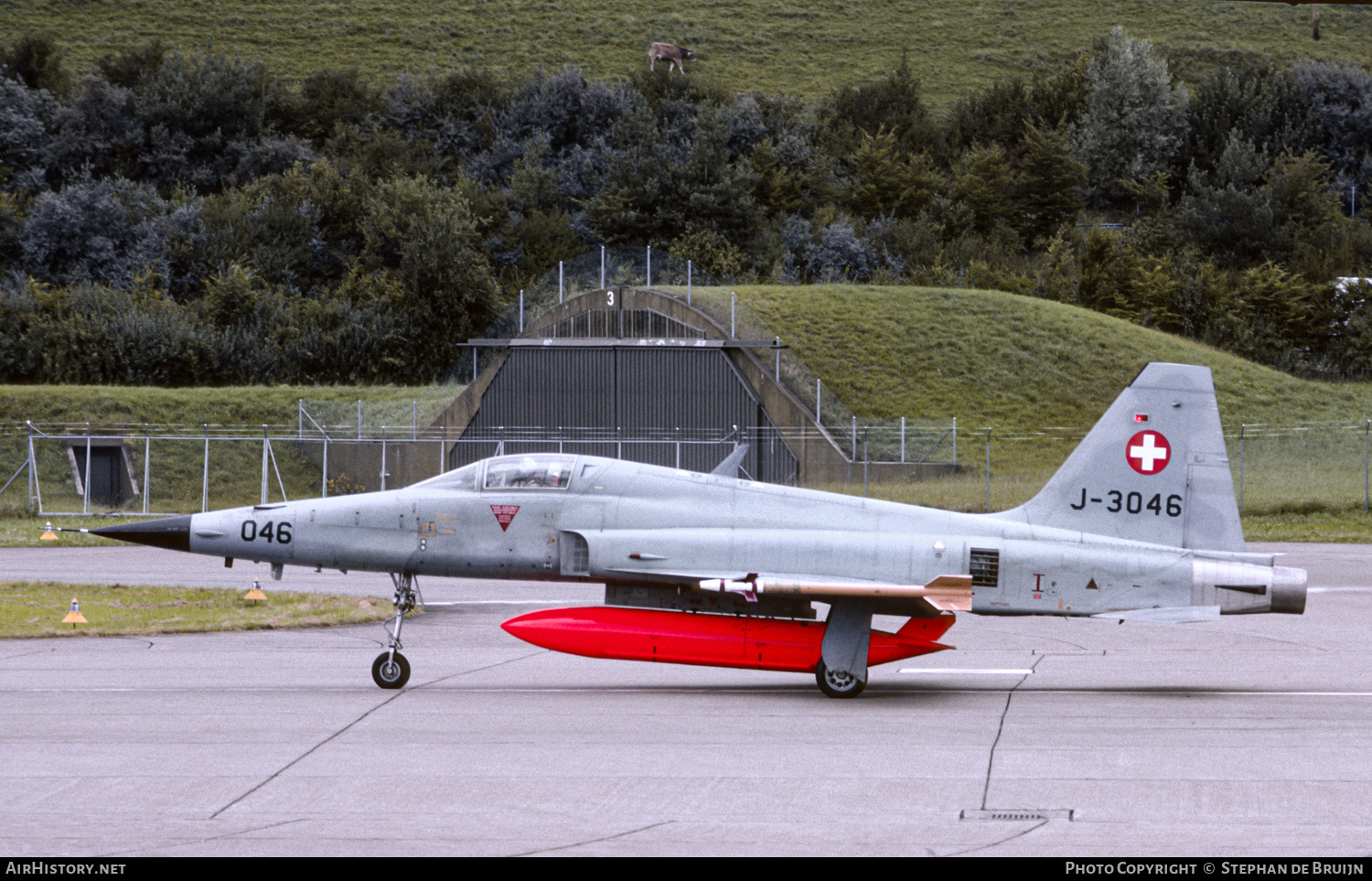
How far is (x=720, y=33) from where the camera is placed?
11144 centimetres

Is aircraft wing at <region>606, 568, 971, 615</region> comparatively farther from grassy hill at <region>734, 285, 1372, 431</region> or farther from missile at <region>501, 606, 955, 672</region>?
grassy hill at <region>734, 285, 1372, 431</region>

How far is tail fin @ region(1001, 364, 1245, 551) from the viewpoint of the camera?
550 inches

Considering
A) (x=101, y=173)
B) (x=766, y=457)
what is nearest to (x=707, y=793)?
(x=766, y=457)

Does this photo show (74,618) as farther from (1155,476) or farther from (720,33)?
(720,33)

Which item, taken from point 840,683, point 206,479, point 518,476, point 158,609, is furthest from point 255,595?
point 206,479

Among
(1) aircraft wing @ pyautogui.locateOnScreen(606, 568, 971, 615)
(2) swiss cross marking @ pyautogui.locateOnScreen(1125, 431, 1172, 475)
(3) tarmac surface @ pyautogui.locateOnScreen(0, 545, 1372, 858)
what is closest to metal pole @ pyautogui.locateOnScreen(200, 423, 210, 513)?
(3) tarmac surface @ pyautogui.locateOnScreen(0, 545, 1372, 858)

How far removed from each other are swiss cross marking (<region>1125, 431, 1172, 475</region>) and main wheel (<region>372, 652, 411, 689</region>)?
24.5 ft

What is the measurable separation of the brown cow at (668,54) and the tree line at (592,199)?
29.2ft

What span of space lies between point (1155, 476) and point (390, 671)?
7789 mm

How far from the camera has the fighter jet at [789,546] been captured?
13531 mm

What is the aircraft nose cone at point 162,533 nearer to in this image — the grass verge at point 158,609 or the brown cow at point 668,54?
the grass verge at point 158,609

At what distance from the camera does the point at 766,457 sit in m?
43.7

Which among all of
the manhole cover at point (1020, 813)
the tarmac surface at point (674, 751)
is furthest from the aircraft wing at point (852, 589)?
the manhole cover at point (1020, 813)

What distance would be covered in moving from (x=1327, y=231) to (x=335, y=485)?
52.4m
